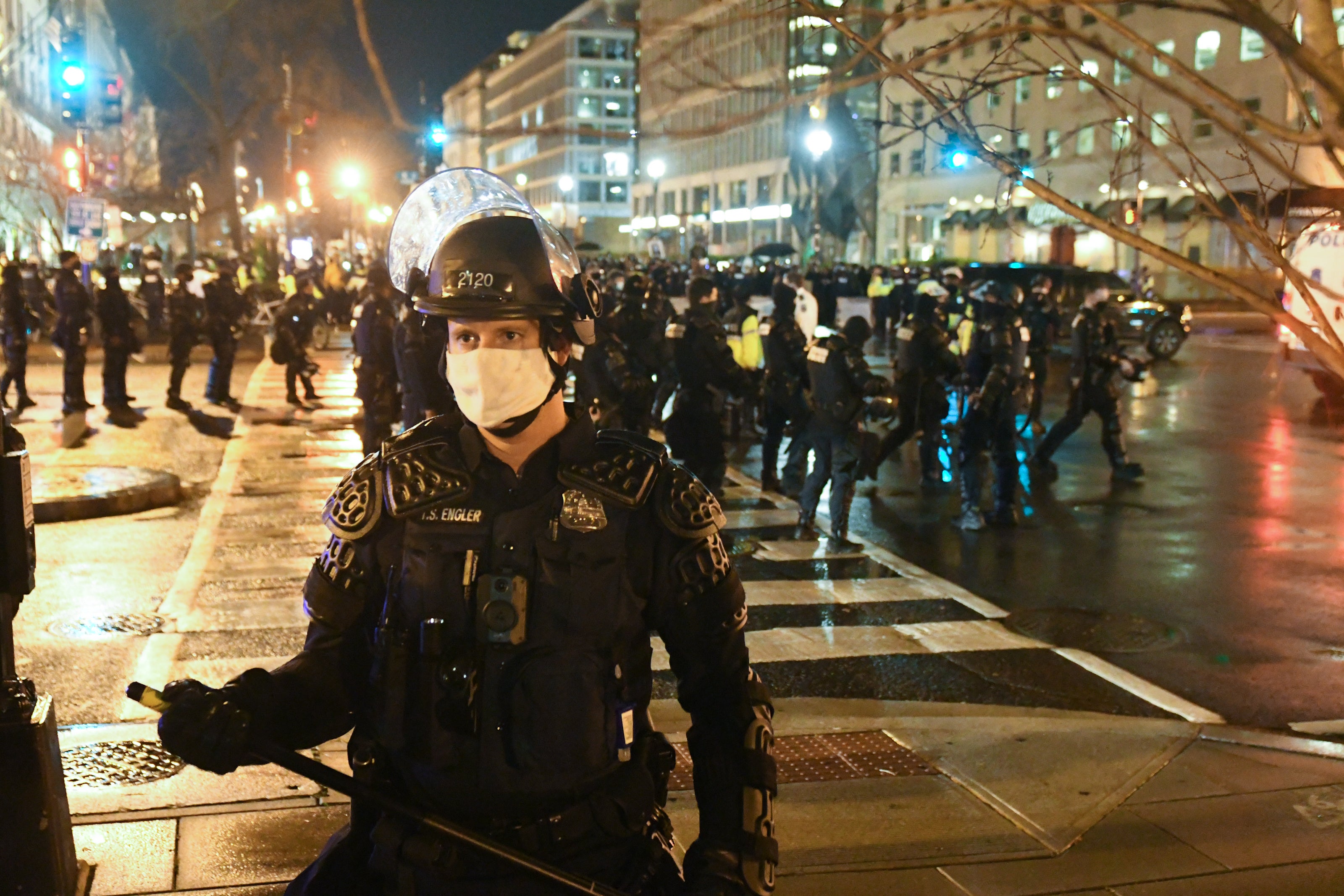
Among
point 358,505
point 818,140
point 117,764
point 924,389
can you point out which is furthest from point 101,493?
point 358,505

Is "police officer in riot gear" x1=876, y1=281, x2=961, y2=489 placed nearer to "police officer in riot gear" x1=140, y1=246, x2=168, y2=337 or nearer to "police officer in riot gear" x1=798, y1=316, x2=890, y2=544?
"police officer in riot gear" x1=798, y1=316, x2=890, y2=544

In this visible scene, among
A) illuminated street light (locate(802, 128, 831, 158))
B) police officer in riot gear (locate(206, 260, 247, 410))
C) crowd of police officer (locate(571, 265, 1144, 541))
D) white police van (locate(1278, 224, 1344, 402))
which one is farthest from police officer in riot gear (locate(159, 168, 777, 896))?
police officer in riot gear (locate(206, 260, 247, 410))

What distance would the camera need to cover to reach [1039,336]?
19.4 meters

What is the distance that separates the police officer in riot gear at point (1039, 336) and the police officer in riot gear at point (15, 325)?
12518 millimetres

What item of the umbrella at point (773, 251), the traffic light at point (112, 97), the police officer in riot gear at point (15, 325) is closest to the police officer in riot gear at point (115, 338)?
the police officer in riot gear at point (15, 325)

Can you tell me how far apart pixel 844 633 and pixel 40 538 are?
636cm

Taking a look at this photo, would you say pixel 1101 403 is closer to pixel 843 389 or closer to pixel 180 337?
pixel 843 389

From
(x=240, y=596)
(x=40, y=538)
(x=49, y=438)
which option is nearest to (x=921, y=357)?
(x=240, y=596)

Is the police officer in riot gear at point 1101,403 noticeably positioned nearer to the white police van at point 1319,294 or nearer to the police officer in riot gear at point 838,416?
the white police van at point 1319,294

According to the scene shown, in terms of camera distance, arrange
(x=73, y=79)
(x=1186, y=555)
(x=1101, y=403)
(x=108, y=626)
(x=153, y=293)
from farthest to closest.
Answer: (x=153, y=293), (x=73, y=79), (x=1101, y=403), (x=1186, y=555), (x=108, y=626)

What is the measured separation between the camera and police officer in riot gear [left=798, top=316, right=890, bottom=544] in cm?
1063

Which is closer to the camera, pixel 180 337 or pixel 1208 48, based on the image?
pixel 180 337

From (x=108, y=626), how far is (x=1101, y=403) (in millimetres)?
9775

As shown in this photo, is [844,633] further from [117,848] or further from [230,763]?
[230,763]
